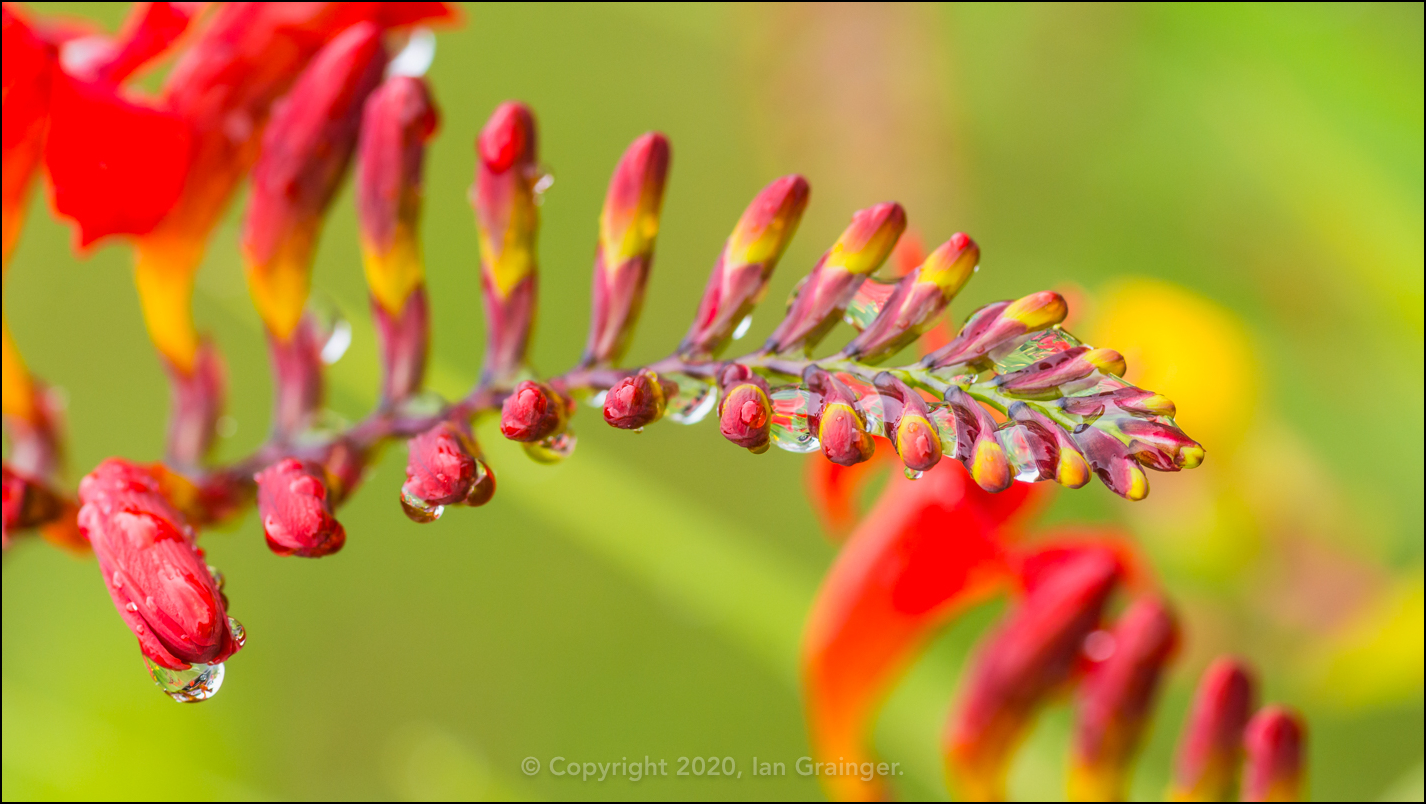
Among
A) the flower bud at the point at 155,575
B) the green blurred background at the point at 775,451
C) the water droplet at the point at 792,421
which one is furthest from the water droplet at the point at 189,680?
the green blurred background at the point at 775,451

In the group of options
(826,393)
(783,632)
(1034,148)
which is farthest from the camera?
(1034,148)

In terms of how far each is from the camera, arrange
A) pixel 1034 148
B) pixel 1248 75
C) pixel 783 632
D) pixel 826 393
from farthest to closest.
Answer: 1. pixel 1034 148
2. pixel 1248 75
3. pixel 783 632
4. pixel 826 393

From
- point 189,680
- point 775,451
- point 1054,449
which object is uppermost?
point 1054,449

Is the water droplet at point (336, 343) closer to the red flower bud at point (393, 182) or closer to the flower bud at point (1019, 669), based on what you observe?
the red flower bud at point (393, 182)

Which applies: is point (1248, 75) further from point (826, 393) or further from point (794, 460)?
point (826, 393)

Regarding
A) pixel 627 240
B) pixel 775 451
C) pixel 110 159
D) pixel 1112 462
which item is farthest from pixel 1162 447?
pixel 775 451

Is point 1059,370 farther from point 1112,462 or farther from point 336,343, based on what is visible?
point 336,343

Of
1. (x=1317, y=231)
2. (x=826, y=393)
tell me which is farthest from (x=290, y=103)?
(x=1317, y=231)
